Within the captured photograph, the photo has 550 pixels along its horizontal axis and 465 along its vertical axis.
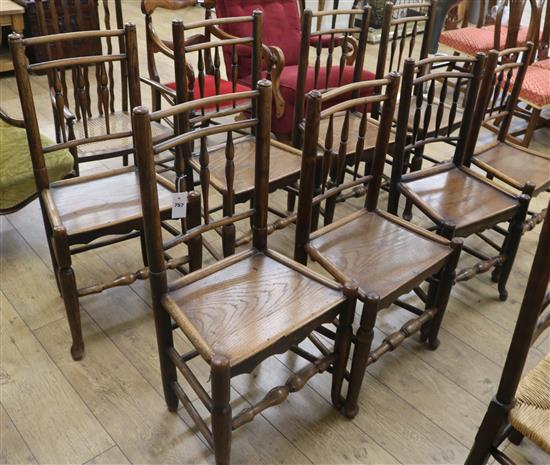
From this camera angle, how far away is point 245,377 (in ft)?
5.57

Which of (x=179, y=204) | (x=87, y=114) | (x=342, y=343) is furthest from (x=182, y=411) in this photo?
(x=87, y=114)

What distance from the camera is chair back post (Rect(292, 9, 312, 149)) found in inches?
81.3

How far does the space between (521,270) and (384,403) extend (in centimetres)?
98

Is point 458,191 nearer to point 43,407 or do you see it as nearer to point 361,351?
point 361,351

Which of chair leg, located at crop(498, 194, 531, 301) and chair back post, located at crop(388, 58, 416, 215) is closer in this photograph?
chair back post, located at crop(388, 58, 416, 215)

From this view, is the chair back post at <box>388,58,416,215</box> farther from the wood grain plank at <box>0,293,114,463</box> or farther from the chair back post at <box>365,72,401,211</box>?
the wood grain plank at <box>0,293,114,463</box>

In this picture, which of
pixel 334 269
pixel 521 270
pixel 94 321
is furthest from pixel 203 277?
pixel 521 270

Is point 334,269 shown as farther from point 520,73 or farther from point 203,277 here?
point 520,73

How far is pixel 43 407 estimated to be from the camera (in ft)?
5.17

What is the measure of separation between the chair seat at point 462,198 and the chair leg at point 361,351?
534mm

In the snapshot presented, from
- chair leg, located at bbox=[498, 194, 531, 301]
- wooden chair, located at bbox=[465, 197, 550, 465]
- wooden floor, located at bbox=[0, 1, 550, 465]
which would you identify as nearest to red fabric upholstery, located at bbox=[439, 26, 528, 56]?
chair leg, located at bbox=[498, 194, 531, 301]

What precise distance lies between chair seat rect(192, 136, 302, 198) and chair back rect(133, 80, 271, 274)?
0.30m

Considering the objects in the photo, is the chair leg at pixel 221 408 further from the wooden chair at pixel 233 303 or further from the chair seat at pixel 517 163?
the chair seat at pixel 517 163

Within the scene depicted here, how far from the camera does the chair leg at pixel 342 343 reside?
4.54ft
